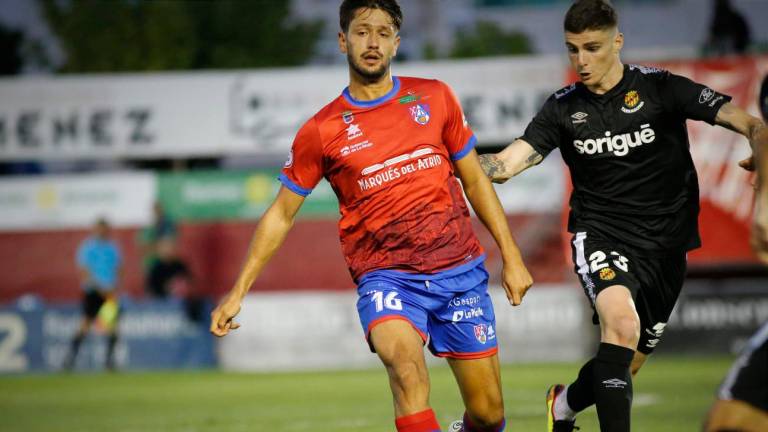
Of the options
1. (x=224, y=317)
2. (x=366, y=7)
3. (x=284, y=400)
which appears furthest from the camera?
(x=284, y=400)

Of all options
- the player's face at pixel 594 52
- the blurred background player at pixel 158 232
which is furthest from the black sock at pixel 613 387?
the blurred background player at pixel 158 232

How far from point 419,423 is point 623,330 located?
1370 mm

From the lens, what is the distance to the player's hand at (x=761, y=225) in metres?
4.35

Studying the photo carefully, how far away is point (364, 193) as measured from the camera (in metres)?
6.69

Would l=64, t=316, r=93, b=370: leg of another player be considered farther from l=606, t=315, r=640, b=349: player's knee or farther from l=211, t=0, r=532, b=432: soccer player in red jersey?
l=606, t=315, r=640, b=349: player's knee

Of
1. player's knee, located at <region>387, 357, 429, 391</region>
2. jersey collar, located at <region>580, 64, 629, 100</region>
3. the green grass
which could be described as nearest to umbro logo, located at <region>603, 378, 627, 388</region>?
player's knee, located at <region>387, 357, 429, 391</region>

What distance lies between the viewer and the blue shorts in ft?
21.5

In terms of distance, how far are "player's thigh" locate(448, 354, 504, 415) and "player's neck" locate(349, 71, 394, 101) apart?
145 cm

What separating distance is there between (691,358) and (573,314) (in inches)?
68.4

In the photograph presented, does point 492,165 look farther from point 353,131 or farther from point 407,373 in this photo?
point 407,373

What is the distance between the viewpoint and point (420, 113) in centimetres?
675

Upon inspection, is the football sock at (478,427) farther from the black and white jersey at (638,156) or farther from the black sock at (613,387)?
the black and white jersey at (638,156)

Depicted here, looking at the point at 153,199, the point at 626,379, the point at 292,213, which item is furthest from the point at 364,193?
the point at 153,199

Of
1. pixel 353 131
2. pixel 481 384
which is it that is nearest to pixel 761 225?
pixel 481 384
